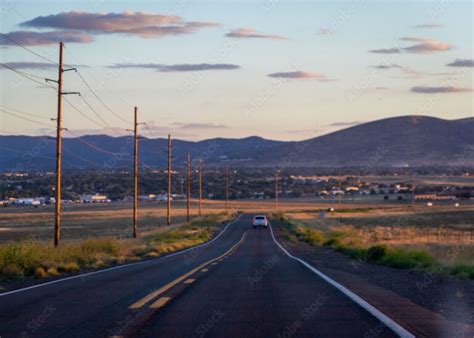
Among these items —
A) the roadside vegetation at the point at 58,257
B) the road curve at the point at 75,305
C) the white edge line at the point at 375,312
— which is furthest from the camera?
the roadside vegetation at the point at 58,257

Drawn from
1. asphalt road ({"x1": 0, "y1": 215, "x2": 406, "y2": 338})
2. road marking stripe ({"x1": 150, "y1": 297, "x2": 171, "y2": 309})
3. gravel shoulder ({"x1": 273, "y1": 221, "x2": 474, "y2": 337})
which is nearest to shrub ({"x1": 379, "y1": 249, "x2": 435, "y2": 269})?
gravel shoulder ({"x1": 273, "y1": 221, "x2": 474, "y2": 337})

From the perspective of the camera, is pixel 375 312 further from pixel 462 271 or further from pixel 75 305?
pixel 462 271

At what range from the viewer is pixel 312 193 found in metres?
Answer: 178

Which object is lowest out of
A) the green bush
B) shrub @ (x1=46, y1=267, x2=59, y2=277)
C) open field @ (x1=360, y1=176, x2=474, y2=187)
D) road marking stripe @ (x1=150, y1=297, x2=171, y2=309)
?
shrub @ (x1=46, y1=267, x2=59, y2=277)

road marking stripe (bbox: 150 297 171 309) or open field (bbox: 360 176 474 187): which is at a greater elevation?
open field (bbox: 360 176 474 187)

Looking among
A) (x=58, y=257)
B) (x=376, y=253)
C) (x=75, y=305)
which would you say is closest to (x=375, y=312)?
(x=75, y=305)

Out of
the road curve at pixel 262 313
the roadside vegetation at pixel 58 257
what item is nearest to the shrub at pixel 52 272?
the roadside vegetation at pixel 58 257

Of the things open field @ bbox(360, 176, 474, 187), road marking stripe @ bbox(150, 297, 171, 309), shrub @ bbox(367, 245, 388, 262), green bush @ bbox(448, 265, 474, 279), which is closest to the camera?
road marking stripe @ bbox(150, 297, 171, 309)

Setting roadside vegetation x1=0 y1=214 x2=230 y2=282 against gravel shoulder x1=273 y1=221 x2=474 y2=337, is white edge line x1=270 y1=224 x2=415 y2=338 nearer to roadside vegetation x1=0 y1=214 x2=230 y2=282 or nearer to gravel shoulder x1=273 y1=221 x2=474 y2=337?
gravel shoulder x1=273 y1=221 x2=474 y2=337

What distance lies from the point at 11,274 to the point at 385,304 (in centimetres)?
1196

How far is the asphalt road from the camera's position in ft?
35.8

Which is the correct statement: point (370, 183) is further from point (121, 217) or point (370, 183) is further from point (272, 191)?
point (121, 217)

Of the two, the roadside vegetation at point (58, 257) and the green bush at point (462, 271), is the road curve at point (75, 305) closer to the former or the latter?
the roadside vegetation at point (58, 257)

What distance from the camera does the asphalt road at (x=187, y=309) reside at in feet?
35.8
